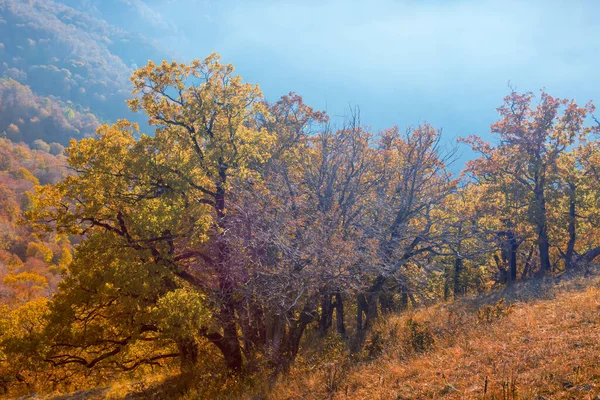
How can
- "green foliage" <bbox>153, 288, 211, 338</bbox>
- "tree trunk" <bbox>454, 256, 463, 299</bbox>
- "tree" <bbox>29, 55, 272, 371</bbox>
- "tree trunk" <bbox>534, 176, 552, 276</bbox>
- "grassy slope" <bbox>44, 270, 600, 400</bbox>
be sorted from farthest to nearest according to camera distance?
"tree trunk" <bbox>454, 256, 463, 299</bbox> < "tree trunk" <bbox>534, 176, 552, 276</bbox> < "tree" <bbox>29, 55, 272, 371</bbox> < "green foliage" <bbox>153, 288, 211, 338</bbox> < "grassy slope" <bbox>44, 270, 600, 400</bbox>

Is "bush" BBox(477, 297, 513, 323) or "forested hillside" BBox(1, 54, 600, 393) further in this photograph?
"forested hillside" BBox(1, 54, 600, 393)

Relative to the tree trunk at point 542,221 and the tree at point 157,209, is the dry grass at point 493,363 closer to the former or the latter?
the tree at point 157,209

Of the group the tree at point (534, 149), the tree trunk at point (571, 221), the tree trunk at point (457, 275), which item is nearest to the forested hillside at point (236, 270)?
the tree trunk at point (571, 221)

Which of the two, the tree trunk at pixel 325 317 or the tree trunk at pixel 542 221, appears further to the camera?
the tree trunk at pixel 542 221

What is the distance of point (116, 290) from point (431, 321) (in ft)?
35.7

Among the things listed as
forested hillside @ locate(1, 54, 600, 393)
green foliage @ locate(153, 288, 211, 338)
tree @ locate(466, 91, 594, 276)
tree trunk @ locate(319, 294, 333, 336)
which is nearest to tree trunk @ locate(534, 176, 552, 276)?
tree @ locate(466, 91, 594, 276)

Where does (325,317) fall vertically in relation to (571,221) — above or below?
below

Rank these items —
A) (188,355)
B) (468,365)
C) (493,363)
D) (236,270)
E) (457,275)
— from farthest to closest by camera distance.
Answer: (457,275) → (188,355) → (236,270) → (468,365) → (493,363)

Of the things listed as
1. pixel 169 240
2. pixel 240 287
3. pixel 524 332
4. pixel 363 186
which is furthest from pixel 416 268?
pixel 169 240

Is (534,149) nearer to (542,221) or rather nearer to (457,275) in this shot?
(542,221)

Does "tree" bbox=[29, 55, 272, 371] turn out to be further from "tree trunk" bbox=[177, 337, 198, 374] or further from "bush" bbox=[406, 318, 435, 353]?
"bush" bbox=[406, 318, 435, 353]

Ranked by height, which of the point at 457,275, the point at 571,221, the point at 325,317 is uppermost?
the point at 571,221

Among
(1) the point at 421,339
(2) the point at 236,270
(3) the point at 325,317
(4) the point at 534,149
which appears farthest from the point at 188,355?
(4) the point at 534,149

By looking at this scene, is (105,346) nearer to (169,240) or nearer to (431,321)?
(169,240)
